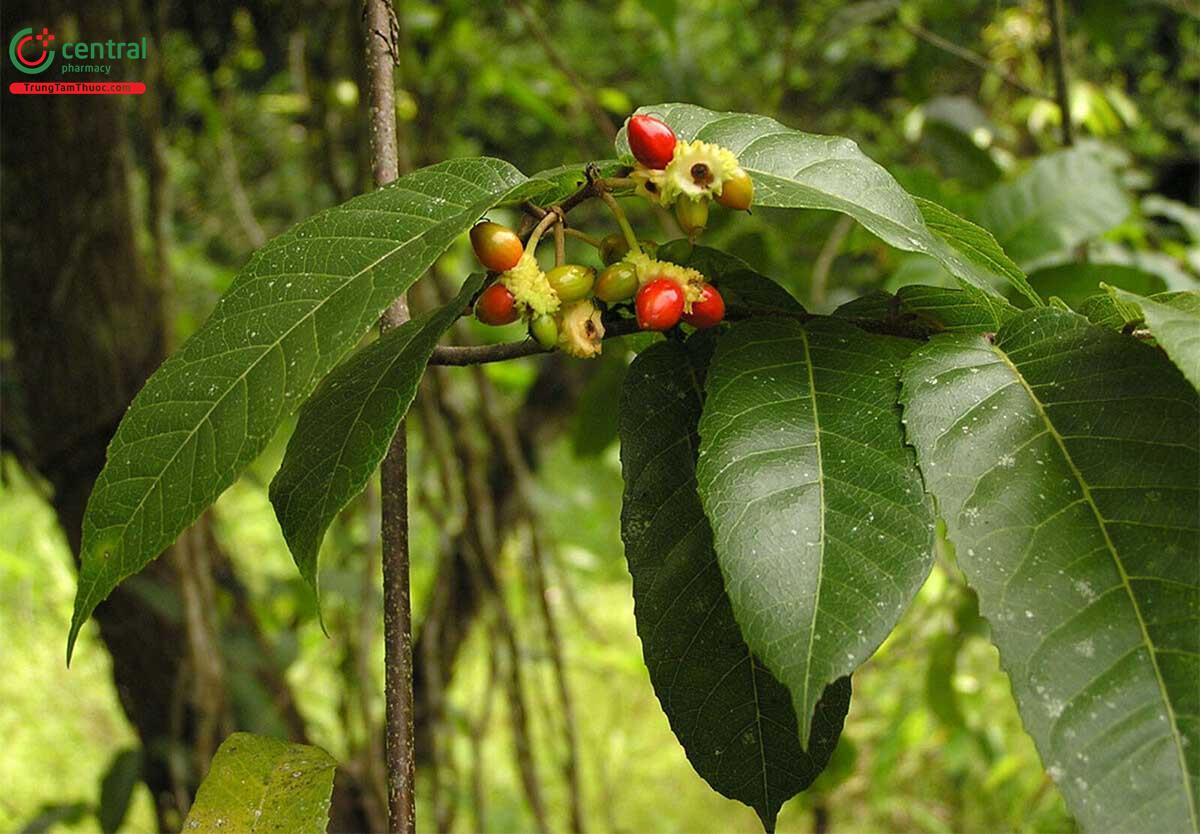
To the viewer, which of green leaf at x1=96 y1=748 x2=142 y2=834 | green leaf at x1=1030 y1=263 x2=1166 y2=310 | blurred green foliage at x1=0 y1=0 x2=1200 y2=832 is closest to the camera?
green leaf at x1=1030 y1=263 x2=1166 y2=310

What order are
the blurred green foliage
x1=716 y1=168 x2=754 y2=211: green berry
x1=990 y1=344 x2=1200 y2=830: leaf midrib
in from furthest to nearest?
1. the blurred green foliage
2. x1=716 y1=168 x2=754 y2=211: green berry
3. x1=990 y1=344 x2=1200 y2=830: leaf midrib

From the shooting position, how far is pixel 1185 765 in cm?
33

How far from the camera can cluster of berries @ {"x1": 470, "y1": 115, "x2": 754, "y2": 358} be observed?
44 centimetres

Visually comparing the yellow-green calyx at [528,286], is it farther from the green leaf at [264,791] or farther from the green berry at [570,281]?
the green leaf at [264,791]

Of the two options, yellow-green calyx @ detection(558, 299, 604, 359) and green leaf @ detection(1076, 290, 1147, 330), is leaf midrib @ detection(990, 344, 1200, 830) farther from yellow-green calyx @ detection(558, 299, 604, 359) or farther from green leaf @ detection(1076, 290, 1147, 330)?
yellow-green calyx @ detection(558, 299, 604, 359)

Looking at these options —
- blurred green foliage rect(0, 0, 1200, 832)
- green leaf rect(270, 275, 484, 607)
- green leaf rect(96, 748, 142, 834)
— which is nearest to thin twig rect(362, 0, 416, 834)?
green leaf rect(270, 275, 484, 607)

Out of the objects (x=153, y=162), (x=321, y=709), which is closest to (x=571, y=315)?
(x=153, y=162)

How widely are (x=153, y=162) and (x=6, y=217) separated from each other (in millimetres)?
183

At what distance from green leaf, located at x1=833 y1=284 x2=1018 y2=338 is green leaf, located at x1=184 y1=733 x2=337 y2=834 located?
13.3 inches

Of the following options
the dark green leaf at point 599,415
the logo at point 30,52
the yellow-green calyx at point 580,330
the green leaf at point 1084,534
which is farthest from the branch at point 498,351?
the logo at point 30,52

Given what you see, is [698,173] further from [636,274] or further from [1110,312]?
[1110,312]

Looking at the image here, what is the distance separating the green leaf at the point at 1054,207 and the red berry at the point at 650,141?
72cm

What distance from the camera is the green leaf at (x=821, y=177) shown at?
0.42m

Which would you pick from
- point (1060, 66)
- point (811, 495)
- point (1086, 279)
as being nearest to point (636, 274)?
point (811, 495)
